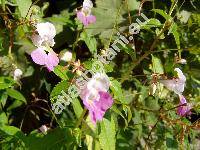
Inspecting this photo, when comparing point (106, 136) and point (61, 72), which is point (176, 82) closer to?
point (106, 136)

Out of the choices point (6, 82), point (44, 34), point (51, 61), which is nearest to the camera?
point (51, 61)

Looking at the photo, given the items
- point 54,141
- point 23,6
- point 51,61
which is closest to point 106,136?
point 54,141

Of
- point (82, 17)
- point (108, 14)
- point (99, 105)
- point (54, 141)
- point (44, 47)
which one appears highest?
point (108, 14)

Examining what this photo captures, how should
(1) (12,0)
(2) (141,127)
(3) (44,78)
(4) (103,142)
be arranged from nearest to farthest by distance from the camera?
(4) (103,142)
(1) (12,0)
(2) (141,127)
(3) (44,78)

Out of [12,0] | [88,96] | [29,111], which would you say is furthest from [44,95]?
[88,96]

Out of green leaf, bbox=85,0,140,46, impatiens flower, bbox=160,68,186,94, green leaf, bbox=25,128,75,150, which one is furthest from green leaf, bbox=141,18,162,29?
green leaf, bbox=85,0,140,46

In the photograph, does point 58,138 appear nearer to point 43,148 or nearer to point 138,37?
point 43,148

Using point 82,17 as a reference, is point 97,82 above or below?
below
